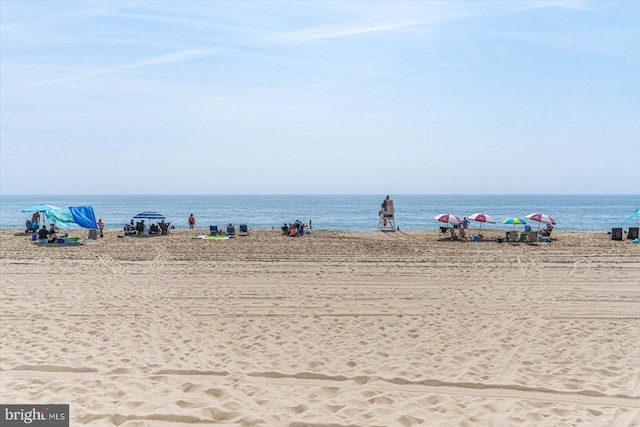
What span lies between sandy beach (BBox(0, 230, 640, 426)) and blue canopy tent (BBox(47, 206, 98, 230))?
929 centimetres

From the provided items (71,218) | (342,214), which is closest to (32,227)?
(71,218)

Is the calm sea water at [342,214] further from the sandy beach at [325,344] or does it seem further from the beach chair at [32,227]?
the sandy beach at [325,344]

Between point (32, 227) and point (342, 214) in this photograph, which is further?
point (342, 214)

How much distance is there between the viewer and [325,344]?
7008 mm

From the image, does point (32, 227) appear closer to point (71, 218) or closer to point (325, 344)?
point (71, 218)

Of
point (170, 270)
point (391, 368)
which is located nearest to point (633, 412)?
point (391, 368)

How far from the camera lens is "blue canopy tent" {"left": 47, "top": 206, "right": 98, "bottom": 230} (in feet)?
73.3

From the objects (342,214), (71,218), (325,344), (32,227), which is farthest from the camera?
(342,214)

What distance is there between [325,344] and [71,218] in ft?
66.2

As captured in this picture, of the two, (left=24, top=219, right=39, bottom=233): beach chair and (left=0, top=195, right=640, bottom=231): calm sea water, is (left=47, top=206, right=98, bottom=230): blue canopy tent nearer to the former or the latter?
(left=24, top=219, right=39, bottom=233): beach chair

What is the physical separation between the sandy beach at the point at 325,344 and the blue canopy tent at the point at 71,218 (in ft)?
30.5

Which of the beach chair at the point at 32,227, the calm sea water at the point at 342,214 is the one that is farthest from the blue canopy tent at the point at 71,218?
the calm sea water at the point at 342,214

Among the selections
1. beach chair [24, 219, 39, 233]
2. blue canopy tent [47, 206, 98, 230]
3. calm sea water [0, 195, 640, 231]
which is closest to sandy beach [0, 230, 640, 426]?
blue canopy tent [47, 206, 98, 230]

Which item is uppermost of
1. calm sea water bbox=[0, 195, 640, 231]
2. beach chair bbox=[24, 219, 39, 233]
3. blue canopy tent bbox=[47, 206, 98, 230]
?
blue canopy tent bbox=[47, 206, 98, 230]
